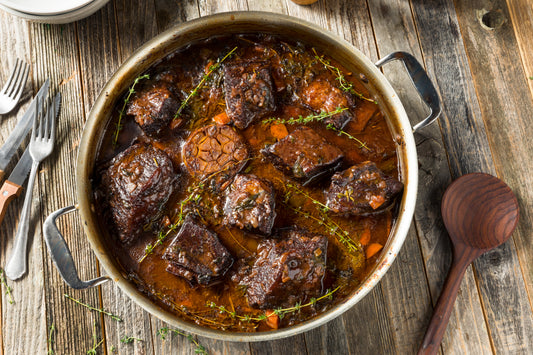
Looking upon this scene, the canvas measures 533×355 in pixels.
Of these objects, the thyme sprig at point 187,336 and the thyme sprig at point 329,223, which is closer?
the thyme sprig at point 329,223

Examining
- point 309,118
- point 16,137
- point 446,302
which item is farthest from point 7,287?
point 446,302

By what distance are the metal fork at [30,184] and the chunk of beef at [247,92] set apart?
4.40 feet

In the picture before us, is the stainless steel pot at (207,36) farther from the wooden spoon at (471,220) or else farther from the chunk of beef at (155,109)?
the wooden spoon at (471,220)

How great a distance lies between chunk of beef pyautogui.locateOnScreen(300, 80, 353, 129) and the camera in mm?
2979

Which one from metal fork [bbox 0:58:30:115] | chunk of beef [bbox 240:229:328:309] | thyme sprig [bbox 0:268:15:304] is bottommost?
chunk of beef [bbox 240:229:328:309]

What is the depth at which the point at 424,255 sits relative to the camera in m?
3.37

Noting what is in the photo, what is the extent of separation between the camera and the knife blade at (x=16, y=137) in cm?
328

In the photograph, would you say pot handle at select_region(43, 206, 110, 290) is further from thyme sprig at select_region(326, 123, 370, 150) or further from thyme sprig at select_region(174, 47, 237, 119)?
thyme sprig at select_region(326, 123, 370, 150)

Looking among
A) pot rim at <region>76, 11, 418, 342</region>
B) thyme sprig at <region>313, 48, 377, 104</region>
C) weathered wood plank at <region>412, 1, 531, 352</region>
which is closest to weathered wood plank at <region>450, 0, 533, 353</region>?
weathered wood plank at <region>412, 1, 531, 352</region>

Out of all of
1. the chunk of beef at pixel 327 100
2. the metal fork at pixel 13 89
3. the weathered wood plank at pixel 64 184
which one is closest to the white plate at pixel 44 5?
the weathered wood plank at pixel 64 184

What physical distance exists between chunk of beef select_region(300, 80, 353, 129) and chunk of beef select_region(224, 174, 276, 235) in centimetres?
60

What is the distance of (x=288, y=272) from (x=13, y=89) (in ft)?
7.74

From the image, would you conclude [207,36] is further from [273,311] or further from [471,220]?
[471,220]

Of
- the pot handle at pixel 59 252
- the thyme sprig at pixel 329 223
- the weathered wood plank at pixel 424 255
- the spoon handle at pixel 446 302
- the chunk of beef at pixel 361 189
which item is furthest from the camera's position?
the weathered wood plank at pixel 424 255
